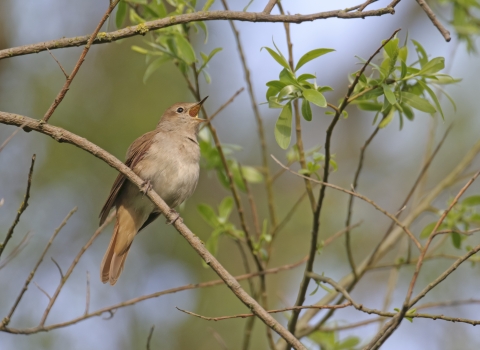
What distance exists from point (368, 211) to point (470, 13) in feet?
15.3

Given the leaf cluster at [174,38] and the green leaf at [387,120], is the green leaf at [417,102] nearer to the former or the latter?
the green leaf at [387,120]

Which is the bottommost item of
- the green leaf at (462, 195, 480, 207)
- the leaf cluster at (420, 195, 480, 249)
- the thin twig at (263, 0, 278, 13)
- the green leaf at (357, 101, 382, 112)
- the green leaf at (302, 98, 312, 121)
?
the green leaf at (302, 98, 312, 121)

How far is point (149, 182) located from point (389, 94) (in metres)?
2.25

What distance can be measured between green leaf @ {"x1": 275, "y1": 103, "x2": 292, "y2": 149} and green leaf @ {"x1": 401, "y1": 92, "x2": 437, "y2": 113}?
2.59 ft

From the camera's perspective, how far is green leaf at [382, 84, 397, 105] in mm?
3199

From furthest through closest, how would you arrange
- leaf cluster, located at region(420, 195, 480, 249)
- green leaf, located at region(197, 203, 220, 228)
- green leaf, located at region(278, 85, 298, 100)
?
1. green leaf, located at region(197, 203, 220, 228)
2. leaf cluster, located at region(420, 195, 480, 249)
3. green leaf, located at region(278, 85, 298, 100)

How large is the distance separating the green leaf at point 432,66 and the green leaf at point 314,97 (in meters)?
0.82

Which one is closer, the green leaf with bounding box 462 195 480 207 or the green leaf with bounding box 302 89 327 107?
the green leaf with bounding box 302 89 327 107

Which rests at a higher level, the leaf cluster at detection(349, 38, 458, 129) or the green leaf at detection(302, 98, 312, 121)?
the leaf cluster at detection(349, 38, 458, 129)

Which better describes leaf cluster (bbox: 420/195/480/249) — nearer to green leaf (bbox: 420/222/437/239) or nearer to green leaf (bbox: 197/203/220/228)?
green leaf (bbox: 420/222/437/239)

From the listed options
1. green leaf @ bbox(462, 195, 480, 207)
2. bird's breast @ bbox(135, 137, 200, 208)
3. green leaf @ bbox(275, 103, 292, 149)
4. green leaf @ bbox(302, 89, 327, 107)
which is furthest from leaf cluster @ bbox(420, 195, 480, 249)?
bird's breast @ bbox(135, 137, 200, 208)

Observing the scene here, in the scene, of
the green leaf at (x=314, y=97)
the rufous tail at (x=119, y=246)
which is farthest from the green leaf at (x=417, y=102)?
the rufous tail at (x=119, y=246)

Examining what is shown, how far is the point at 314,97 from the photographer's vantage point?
3.07 m

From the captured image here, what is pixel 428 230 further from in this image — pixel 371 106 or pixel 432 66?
pixel 432 66
